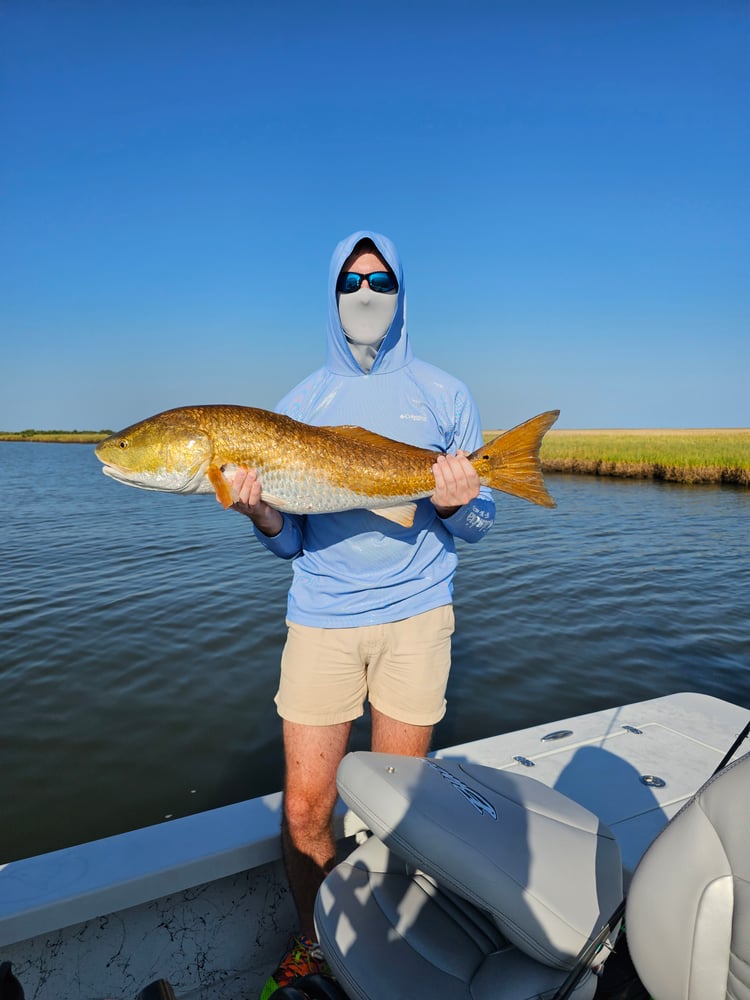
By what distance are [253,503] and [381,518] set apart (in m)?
0.66

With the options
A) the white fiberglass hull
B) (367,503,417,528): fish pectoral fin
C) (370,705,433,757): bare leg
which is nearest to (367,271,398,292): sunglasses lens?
(367,503,417,528): fish pectoral fin

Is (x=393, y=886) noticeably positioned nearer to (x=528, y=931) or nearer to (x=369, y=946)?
(x=369, y=946)

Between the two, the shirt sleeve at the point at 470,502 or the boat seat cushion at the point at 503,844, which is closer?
the boat seat cushion at the point at 503,844

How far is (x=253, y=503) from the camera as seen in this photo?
2.91m

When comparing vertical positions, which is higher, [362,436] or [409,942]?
[362,436]

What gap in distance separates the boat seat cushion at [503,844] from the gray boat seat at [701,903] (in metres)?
0.23

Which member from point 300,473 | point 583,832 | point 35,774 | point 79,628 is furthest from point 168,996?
point 79,628

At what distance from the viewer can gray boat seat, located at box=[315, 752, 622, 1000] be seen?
5.98ft

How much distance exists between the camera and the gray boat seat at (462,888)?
5.98 feet

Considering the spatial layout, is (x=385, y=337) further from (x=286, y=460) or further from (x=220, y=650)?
(x=220, y=650)

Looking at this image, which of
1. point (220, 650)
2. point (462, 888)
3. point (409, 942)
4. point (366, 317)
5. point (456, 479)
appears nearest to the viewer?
point (462, 888)

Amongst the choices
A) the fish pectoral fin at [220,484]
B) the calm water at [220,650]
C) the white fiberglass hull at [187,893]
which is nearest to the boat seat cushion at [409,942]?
the white fiberglass hull at [187,893]

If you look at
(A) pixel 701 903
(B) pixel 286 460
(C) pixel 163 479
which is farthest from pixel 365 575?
(A) pixel 701 903

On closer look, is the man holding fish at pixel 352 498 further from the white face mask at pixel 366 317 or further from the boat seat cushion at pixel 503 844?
the boat seat cushion at pixel 503 844
